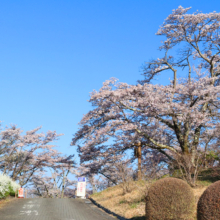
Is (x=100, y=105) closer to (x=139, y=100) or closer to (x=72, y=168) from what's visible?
(x=139, y=100)

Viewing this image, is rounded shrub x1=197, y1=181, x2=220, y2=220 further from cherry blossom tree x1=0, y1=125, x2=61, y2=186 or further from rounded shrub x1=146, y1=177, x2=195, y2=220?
cherry blossom tree x1=0, y1=125, x2=61, y2=186

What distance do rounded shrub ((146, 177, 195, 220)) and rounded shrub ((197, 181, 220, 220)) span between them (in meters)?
1.80

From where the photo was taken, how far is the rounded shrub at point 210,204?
7.11 metres

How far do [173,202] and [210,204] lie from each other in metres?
2.23

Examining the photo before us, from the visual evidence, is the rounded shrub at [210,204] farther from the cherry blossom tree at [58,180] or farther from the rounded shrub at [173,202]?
the cherry blossom tree at [58,180]

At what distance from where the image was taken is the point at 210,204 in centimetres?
724

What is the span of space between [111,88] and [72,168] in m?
20.4

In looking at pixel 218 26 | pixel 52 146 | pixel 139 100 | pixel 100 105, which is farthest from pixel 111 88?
pixel 52 146

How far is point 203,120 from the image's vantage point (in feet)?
58.4

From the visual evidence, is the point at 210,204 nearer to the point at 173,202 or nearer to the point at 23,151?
the point at 173,202

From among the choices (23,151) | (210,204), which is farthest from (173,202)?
(23,151)

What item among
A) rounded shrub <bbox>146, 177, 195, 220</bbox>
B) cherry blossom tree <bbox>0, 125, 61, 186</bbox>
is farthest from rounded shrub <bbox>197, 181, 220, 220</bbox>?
cherry blossom tree <bbox>0, 125, 61, 186</bbox>

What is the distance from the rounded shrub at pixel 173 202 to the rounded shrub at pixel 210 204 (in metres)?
1.80

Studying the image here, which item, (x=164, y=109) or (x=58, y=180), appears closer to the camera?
(x=164, y=109)
